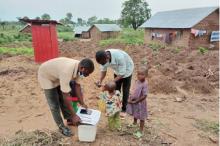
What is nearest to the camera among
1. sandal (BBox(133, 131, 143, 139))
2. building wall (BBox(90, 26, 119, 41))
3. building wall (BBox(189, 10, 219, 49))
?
sandal (BBox(133, 131, 143, 139))

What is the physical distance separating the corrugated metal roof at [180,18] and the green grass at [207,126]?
10.1 meters

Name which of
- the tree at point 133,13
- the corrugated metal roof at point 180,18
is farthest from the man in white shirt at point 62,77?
the tree at point 133,13

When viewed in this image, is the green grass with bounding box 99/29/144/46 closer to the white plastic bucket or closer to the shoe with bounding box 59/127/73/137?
the shoe with bounding box 59/127/73/137

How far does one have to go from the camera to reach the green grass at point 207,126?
3.57 m

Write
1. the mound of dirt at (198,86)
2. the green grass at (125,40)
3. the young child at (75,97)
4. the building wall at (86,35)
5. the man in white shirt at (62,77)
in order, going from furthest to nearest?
the building wall at (86,35), the green grass at (125,40), the mound of dirt at (198,86), the young child at (75,97), the man in white shirt at (62,77)

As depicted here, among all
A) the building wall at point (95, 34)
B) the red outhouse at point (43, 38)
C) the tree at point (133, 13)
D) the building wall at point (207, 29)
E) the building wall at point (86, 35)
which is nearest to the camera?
the red outhouse at point (43, 38)

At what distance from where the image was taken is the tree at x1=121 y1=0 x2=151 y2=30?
32.6 m

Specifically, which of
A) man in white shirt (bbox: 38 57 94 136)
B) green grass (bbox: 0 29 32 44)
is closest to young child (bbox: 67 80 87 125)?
man in white shirt (bbox: 38 57 94 136)

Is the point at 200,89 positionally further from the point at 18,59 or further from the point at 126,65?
the point at 18,59

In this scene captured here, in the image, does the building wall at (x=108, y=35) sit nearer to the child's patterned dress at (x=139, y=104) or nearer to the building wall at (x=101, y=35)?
the building wall at (x=101, y=35)

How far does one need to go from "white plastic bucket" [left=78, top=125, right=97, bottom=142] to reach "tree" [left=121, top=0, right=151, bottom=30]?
102ft

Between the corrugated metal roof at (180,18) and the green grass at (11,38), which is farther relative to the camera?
the green grass at (11,38)

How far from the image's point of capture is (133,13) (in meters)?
32.6

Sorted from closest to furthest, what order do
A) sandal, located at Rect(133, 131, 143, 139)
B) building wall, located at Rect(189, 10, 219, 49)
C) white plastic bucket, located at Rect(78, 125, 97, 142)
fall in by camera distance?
1. white plastic bucket, located at Rect(78, 125, 97, 142)
2. sandal, located at Rect(133, 131, 143, 139)
3. building wall, located at Rect(189, 10, 219, 49)
